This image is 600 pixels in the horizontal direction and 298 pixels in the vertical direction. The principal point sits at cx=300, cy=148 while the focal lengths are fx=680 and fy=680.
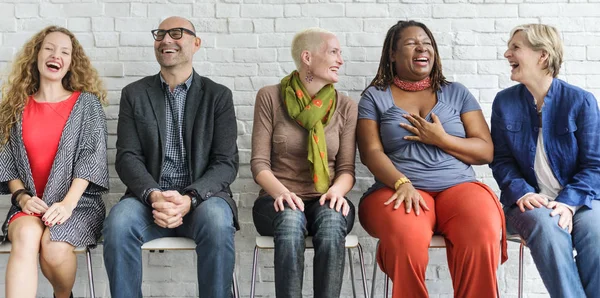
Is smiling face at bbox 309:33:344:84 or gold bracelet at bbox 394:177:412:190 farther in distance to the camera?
smiling face at bbox 309:33:344:84

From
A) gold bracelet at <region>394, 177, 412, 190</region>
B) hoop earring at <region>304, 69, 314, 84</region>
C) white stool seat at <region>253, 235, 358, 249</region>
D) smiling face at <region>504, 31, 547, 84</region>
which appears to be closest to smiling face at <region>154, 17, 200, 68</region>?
hoop earring at <region>304, 69, 314, 84</region>

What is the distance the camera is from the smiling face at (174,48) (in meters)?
2.93

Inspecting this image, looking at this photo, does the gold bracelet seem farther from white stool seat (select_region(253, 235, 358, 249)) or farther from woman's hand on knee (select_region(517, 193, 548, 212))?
woman's hand on knee (select_region(517, 193, 548, 212))

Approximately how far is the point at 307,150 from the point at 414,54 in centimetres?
63

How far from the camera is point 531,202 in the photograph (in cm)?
264

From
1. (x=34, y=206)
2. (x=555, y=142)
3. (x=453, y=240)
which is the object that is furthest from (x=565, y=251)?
(x=34, y=206)

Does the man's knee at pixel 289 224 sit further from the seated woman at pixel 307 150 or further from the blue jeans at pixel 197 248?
the blue jeans at pixel 197 248

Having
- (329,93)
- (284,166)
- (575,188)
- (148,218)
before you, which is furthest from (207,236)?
(575,188)

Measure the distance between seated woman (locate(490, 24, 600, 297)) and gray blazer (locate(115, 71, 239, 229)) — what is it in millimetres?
1148

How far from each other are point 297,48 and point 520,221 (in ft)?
3.86

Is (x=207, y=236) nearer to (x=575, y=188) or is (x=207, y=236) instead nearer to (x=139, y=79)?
(x=139, y=79)

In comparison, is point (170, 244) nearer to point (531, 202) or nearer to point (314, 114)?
point (314, 114)

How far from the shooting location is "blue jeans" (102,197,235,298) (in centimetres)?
251

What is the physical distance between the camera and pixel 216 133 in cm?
288
